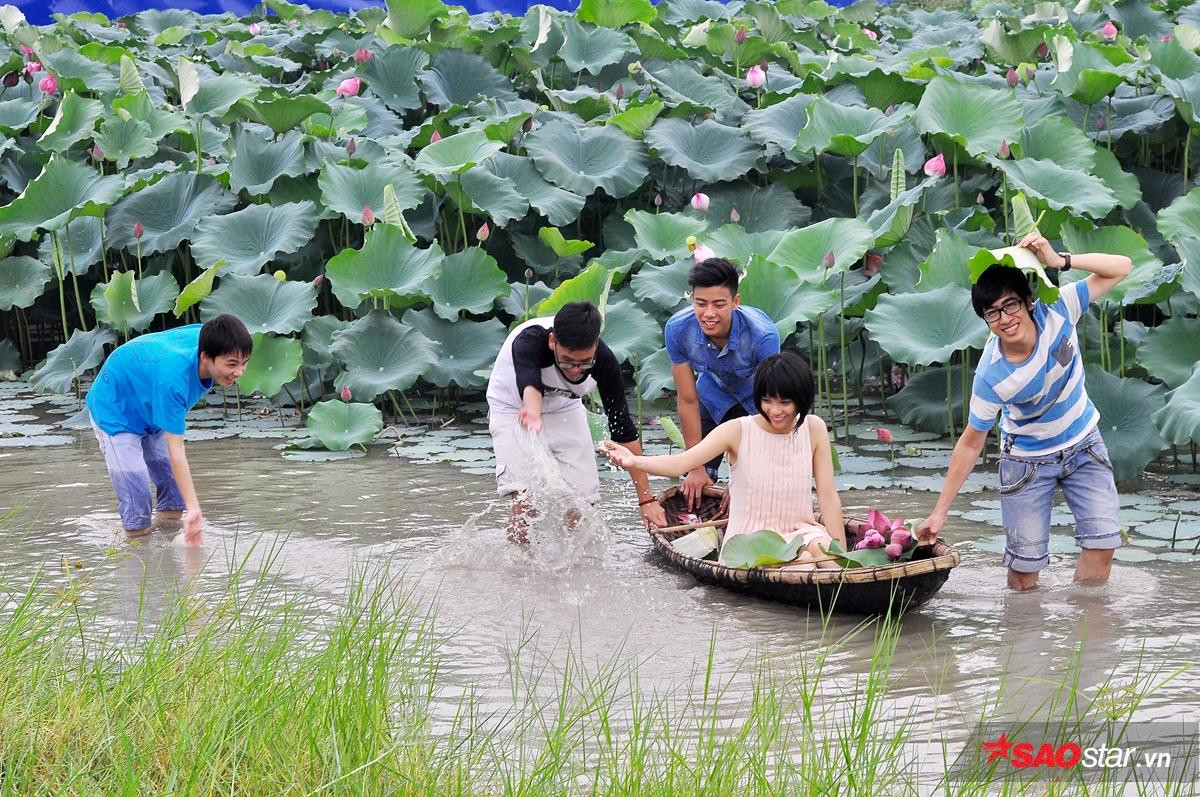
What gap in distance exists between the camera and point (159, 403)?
16.5 feet

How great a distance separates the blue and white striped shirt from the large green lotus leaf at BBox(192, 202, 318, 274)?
17.2 ft

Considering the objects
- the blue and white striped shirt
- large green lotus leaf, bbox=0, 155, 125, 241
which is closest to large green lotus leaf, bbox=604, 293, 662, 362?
the blue and white striped shirt

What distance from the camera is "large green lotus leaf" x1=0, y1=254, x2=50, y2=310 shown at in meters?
9.29

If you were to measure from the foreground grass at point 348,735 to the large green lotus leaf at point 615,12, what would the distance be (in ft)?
27.4

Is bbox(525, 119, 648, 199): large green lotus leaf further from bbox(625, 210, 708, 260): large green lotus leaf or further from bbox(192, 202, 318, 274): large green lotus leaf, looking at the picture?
bbox(192, 202, 318, 274): large green lotus leaf

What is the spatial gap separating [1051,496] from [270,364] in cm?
495

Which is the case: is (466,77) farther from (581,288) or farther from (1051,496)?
(1051,496)

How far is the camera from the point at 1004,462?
14.5ft

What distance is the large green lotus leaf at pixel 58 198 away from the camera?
8562 millimetres

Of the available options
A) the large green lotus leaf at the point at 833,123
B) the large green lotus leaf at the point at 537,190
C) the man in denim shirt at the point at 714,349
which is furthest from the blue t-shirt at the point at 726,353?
the large green lotus leaf at the point at 537,190

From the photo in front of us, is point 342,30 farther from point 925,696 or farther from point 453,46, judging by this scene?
point 925,696

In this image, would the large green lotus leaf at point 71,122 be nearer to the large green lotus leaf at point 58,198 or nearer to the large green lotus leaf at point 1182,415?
the large green lotus leaf at point 58,198

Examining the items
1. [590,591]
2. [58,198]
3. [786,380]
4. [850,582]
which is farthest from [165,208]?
[850,582]

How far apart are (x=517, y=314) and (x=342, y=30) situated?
566cm
